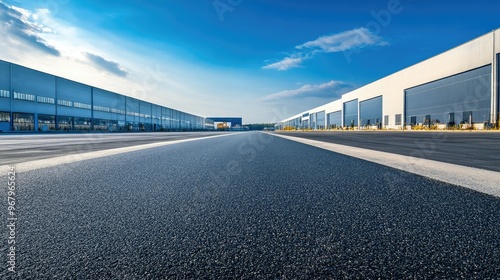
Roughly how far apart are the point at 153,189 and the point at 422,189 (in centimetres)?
251

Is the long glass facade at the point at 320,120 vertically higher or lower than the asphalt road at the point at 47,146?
higher

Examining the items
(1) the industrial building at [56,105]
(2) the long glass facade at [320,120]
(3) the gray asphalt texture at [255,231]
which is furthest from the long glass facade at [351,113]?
(3) the gray asphalt texture at [255,231]

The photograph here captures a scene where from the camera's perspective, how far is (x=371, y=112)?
45.2 metres

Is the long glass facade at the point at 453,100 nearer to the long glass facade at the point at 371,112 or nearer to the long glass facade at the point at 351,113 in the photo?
the long glass facade at the point at 371,112

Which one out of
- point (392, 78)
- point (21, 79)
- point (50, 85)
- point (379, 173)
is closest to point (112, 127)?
point (50, 85)

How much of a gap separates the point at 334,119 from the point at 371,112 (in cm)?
1879

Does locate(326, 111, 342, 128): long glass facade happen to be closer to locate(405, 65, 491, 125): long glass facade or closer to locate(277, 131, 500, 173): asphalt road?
locate(405, 65, 491, 125): long glass facade

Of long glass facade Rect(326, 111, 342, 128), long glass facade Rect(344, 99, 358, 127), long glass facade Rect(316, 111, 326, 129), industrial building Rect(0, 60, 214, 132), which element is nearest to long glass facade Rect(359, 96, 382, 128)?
long glass facade Rect(344, 99, 358, 127)

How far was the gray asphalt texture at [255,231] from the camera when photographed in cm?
93

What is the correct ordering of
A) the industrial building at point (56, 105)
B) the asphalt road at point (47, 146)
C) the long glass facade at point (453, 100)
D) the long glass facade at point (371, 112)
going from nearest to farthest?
1. the asphalt road at point (47, 146)
2. the long glass facade at point (453, 100)
3. the industrial building at point (56, 105)
4. the long glass facade at point (371, 112)

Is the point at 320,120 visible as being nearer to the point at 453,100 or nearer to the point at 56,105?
the point at 453,100

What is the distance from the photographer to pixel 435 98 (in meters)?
29.5

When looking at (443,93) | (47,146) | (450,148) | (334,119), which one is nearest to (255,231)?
(450,148)

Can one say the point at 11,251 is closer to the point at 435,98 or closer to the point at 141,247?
the point at 141,247
